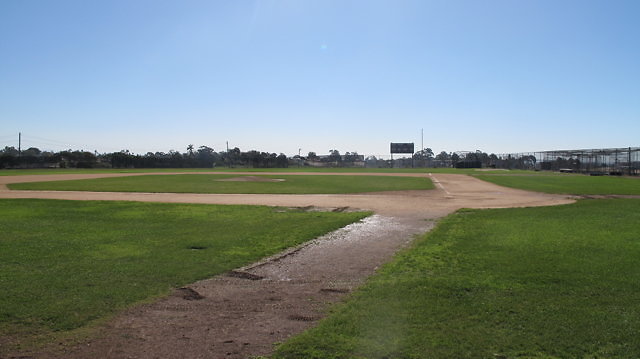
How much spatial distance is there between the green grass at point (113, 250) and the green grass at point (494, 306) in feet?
8.76

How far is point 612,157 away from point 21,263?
70.8m

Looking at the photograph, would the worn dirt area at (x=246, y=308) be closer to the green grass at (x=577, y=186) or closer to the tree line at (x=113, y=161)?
the green grass at (x=577, y=186)

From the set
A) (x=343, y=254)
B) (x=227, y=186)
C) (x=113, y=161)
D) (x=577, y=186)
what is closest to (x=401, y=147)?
(x=113, y=161)

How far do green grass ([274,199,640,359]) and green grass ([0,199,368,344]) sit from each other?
2670 millimetres

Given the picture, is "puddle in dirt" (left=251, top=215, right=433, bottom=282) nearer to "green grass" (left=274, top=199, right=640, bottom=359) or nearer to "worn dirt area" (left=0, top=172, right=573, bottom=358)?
"worn dirt area" (left=0, top=172, right=573, bottom=358)

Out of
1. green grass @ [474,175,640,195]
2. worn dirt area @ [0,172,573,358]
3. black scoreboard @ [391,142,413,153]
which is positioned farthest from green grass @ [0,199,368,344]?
black scoreboard @ [391,142,413,153]

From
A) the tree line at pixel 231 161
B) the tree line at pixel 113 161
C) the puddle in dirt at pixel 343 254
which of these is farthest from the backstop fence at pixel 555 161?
the puddle in dirt at pixel 343 254

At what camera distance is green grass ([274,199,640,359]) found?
4.20 m

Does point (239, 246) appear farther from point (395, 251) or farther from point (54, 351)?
point (54, 351)

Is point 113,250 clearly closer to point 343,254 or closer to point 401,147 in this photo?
point 343,254

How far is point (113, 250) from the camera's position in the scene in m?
8.99

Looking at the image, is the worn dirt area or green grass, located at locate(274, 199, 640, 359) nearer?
green grass, located at locate(274, 199, 640, 359)

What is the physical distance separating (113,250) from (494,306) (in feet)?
23.0

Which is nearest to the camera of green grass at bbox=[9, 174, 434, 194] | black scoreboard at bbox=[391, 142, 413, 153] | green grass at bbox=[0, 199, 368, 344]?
green grass at bbox=[0, 199, 368, 344]
